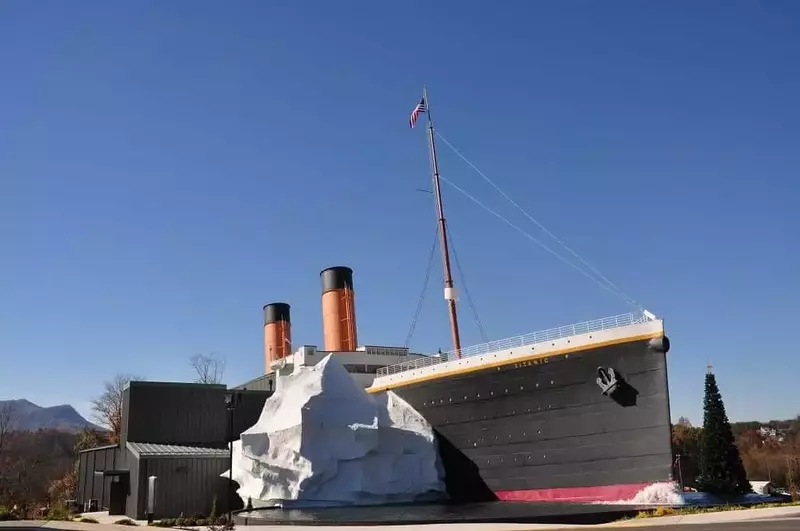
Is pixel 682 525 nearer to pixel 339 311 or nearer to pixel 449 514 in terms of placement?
pixel 449 514

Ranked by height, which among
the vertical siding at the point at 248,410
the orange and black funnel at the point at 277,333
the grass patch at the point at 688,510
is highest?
the orange and black funnel at the point at 277,333

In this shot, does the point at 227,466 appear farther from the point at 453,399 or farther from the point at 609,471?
the point at 609,471

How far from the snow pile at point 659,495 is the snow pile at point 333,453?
870 centimetres

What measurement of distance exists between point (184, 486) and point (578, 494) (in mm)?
16040

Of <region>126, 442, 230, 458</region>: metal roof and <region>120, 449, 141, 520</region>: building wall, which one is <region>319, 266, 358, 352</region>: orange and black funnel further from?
<region>120, 449, 141, 520</region>: building wall

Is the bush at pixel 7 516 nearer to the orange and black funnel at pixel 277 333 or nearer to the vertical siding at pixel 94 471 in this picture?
the vertical siding at pixel 94 471

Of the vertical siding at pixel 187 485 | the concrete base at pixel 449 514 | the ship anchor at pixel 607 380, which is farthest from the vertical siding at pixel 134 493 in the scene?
the ship anchor at pixel 607 380

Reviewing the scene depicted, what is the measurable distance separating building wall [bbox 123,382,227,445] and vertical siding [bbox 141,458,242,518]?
4794mm

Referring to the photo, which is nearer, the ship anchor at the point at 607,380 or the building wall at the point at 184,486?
the ship anchor at the point at 607,380

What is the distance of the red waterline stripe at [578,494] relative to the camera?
71.8ft

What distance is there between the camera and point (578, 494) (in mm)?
22969

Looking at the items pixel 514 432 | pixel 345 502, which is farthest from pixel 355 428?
pixel 514 432

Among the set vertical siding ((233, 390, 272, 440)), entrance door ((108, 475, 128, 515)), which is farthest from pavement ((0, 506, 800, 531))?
vertical siding ((233, 390, 272, 440))

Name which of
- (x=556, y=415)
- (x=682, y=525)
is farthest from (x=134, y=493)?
(x=682, y=525)
